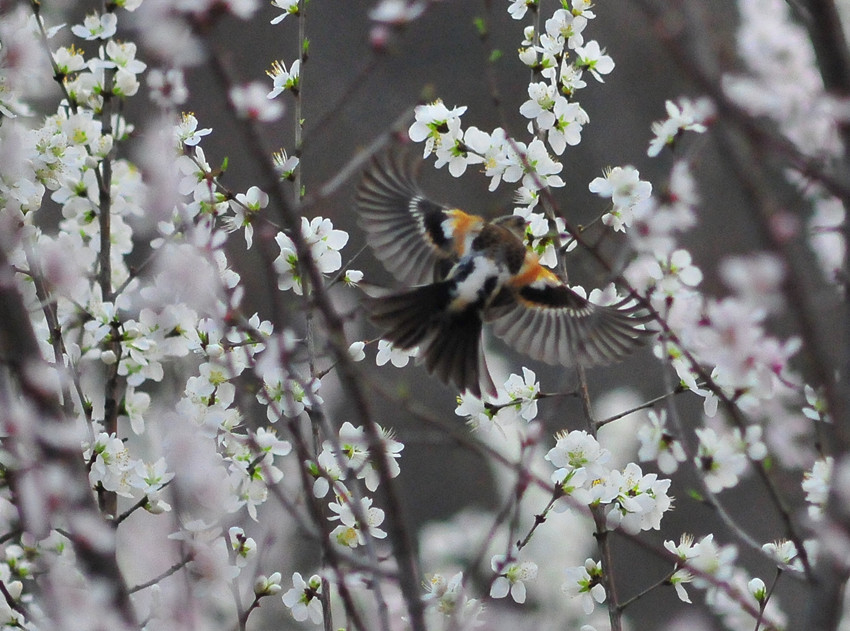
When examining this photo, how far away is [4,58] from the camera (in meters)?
2.41

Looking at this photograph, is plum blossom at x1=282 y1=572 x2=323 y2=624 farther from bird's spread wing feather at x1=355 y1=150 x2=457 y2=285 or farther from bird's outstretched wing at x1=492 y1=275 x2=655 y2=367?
bird's spread wing feather at x1=355 y1=150 x2=457 y2=285

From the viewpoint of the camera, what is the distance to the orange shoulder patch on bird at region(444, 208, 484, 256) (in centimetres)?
299

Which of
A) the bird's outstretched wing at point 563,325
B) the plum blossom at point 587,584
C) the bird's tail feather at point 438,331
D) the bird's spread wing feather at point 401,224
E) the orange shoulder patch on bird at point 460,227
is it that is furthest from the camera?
the bird's spread wing feather at point 401,224

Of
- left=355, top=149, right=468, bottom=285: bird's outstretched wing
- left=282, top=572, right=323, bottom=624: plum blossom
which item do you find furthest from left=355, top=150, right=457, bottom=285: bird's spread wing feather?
left=282, top=572, right=323, bottom=624: plum blossom

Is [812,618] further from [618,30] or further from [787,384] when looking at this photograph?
[618,30]

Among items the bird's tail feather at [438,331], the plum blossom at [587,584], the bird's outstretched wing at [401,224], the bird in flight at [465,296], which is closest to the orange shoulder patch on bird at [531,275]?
the bird in flight at [465,296]

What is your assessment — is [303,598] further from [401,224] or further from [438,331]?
[401,224]

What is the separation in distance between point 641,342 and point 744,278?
1308 mm

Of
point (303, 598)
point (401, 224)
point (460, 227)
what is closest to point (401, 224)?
point (401, 224)

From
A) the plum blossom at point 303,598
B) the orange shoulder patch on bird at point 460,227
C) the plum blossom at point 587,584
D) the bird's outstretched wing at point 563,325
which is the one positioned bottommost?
the plum blossom at point 587,584

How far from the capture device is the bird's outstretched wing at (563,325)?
280 cm

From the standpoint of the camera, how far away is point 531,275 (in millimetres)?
2834

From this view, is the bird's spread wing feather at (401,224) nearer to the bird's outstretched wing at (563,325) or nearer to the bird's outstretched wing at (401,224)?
the bird's outstretched wing at (401,224)

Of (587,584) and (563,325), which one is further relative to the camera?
(563,325)
